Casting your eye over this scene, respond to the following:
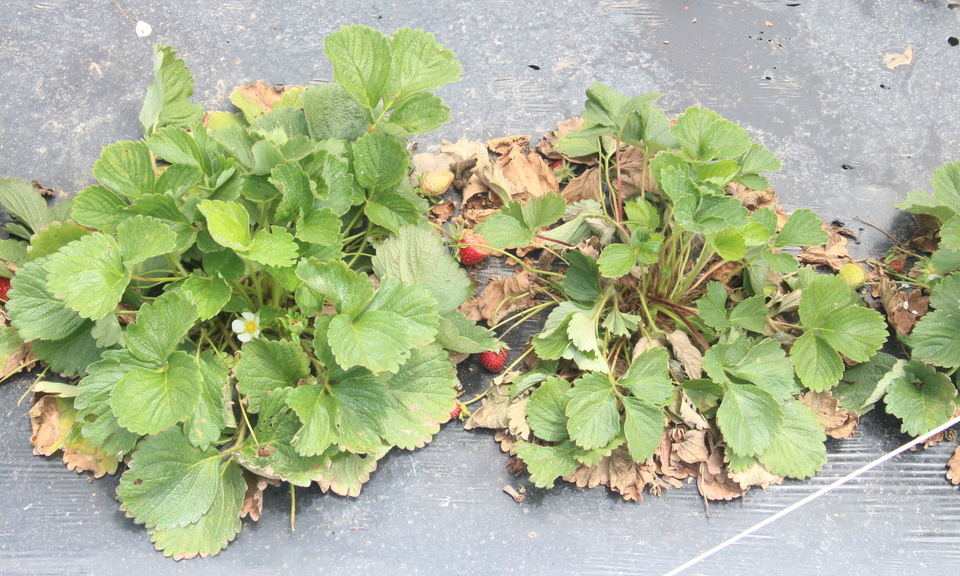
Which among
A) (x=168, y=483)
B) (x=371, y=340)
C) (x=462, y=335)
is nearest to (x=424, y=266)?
(x=462, y=335)

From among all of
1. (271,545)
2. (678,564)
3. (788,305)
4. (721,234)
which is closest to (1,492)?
(271,545)

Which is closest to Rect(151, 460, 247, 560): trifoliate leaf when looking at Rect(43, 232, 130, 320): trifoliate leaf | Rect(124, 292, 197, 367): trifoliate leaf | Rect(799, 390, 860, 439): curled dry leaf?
Rect(124, 292, 197, 367): trifoliate leaf

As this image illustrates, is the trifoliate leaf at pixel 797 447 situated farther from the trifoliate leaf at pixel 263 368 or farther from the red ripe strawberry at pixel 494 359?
the trifoliate leaf at pixel 263 368

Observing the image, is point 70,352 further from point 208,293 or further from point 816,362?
point 816,362

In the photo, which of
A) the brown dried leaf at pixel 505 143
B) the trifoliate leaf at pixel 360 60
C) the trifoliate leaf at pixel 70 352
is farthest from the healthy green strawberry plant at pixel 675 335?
the trifoliate leaf at pixel 70 352

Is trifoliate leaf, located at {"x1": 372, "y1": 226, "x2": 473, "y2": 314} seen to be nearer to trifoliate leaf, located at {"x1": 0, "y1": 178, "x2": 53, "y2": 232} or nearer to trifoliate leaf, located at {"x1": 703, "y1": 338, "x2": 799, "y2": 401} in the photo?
trifoliate leaf, located at {"x1": 703, "y1": 338, "x2": 799, "y2": 401}

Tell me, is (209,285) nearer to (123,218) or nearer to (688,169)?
(123,218)

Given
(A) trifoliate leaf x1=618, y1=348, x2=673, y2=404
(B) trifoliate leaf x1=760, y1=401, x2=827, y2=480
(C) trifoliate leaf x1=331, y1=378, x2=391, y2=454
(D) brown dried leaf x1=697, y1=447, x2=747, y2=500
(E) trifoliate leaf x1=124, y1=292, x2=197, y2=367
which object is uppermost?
(E) trifoliate leaf x1=124, y1=292, x2=197, y2=367
